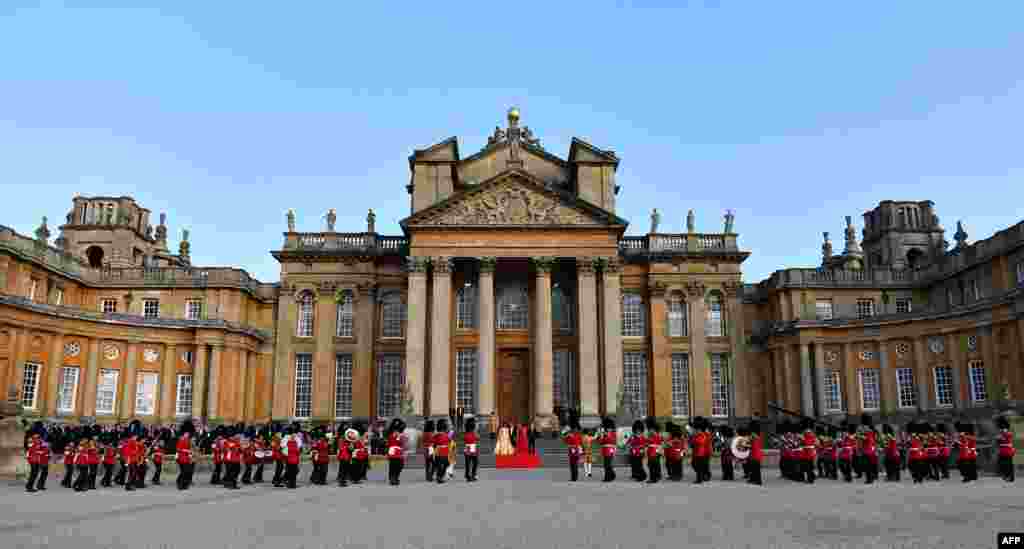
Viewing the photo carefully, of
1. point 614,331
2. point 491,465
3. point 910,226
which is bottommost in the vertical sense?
point 491,465

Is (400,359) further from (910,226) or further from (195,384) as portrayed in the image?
(910,226)

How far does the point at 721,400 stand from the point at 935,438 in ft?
74.5

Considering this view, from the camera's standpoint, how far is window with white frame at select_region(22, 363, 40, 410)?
129 feet

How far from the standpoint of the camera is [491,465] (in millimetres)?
29297

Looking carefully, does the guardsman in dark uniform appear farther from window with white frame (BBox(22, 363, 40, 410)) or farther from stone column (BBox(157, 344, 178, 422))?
window with white frame (BBox(22, 363, 40, 410))

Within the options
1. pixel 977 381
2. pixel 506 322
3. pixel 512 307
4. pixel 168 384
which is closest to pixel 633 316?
pixel 512 307

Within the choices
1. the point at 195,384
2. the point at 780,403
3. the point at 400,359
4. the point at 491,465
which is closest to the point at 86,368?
the point at 195,384

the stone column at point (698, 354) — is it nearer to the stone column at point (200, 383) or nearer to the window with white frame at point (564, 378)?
the window with white frame at point (564, 378)

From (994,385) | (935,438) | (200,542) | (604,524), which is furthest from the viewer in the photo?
(994,385)

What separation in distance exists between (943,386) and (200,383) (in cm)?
3980

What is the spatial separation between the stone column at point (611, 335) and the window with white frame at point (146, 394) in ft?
81.4

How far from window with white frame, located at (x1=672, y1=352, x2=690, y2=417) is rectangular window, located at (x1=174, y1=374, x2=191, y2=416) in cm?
2696

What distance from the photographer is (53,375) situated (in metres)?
40.4

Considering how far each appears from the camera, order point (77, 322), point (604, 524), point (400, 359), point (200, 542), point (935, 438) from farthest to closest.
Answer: point (400, 359) → point (77, 322) → point (935, 438) → point (604, 524) → point (200, 542)
